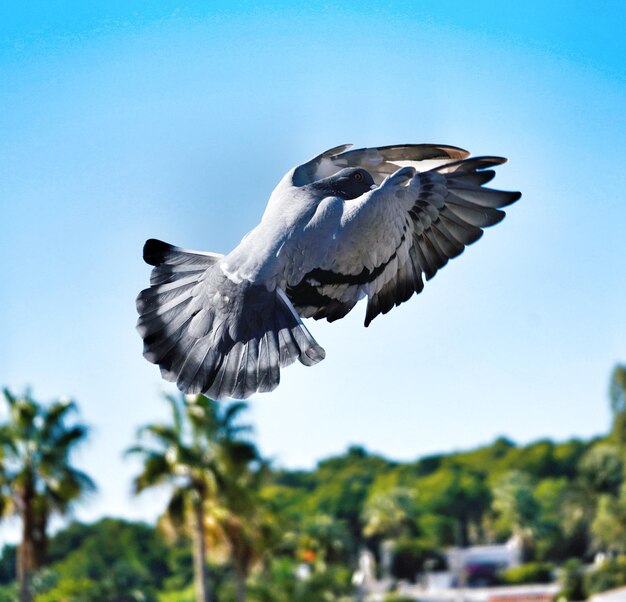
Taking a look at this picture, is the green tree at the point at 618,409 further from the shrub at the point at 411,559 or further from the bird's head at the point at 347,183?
the bird's head at the point at 347,183

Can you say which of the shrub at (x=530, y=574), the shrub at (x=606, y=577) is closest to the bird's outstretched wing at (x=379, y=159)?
the shrub at (x=606, y=577)

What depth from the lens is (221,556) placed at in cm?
2697

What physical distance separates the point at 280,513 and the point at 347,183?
26672mm

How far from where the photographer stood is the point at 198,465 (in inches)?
977

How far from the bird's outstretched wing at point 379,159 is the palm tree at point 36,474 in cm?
1966

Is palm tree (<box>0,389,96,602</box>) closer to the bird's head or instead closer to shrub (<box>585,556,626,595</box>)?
→ the bird's head

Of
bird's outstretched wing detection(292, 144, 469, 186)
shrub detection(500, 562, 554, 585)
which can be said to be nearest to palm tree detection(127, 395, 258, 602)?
bird's outstretched wing detection(292, 144, 469, 186)

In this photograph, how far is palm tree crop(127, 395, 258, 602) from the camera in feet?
80.9

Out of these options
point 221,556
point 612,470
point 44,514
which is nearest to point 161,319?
point 44,514

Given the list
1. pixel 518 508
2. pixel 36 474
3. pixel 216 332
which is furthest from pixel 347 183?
pixel 518 508

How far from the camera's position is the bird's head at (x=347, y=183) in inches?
159

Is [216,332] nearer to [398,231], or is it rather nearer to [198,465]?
[398,231]

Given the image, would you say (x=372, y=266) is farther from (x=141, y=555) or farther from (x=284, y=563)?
(x=141, y=555)

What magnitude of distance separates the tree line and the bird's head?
65.6 ft
